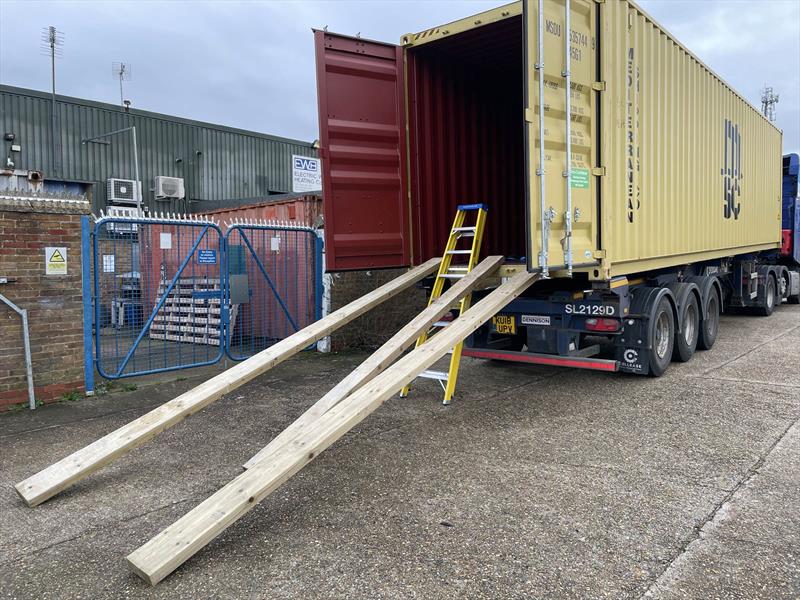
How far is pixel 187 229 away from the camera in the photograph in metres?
8.48

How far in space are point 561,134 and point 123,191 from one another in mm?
16724

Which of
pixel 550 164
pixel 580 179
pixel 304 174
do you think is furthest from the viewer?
pixel 304 174

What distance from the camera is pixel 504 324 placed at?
690 cm

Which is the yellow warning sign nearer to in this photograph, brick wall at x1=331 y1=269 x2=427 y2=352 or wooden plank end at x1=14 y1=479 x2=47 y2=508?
wooden plank end at x1=14 y1=479 x2=47 y2=508

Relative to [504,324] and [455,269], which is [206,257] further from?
[504,324]

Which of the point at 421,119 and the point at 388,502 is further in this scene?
the point at 421,119

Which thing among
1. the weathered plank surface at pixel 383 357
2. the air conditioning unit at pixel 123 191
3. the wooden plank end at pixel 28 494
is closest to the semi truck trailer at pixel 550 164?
the weathered plank surface at pixel 383 357

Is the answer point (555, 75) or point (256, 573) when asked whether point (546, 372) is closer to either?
point (555, 75)

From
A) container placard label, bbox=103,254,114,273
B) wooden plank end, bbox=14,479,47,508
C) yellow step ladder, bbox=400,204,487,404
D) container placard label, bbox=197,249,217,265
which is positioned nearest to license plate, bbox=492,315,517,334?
yellow step ladder, bbox=400,204,487,404

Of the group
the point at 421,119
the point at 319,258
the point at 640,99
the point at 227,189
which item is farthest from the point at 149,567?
the point at 227,189

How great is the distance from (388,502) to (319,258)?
5.91m

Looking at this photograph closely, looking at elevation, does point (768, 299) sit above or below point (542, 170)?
below

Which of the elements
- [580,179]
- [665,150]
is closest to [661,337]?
[665,150]

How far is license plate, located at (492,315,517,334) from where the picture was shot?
6816 millimetres
